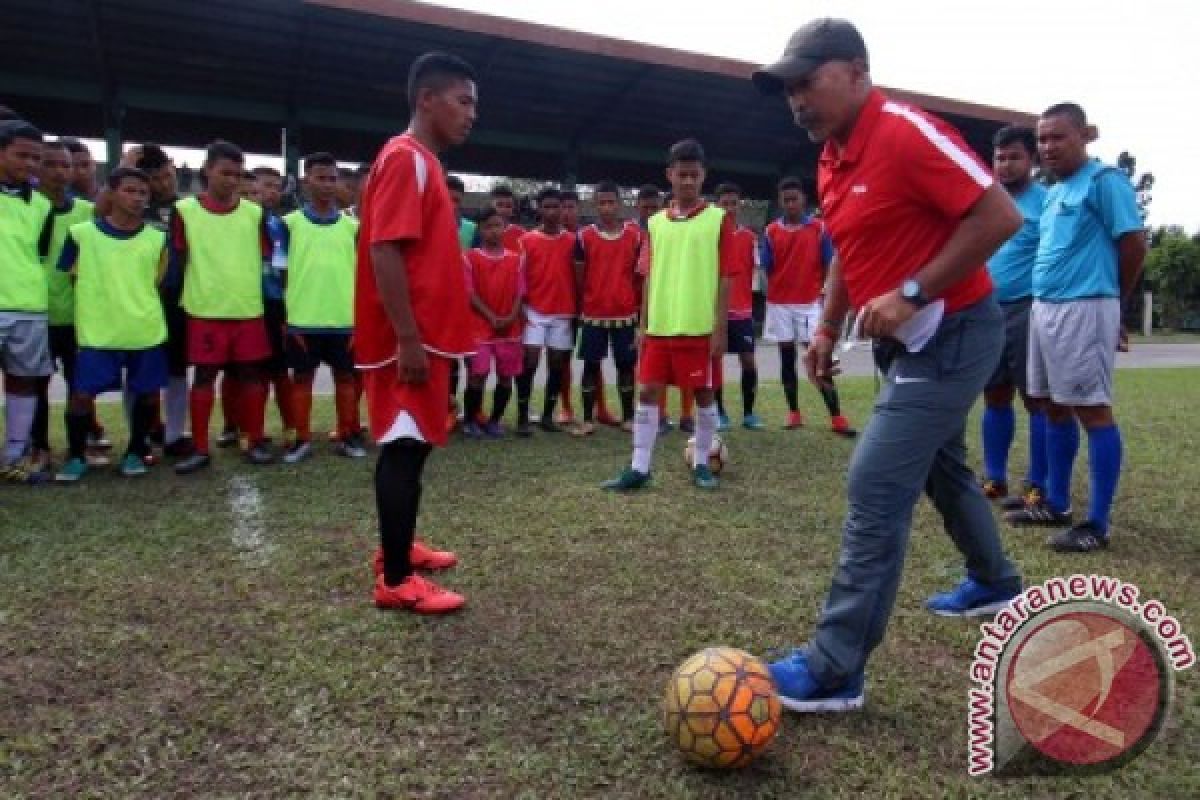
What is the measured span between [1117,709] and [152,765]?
282cm

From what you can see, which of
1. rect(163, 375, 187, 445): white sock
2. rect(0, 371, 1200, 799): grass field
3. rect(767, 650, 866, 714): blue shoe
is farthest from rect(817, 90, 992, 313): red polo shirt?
rect(163, 375, 187, 445): white sock

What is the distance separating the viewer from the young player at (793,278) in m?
8.50

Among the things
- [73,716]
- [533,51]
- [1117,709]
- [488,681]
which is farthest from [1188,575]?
[533,51]

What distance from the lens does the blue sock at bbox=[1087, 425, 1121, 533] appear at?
14.3 feet

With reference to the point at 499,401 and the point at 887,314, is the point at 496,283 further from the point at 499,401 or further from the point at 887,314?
the point at 887,314

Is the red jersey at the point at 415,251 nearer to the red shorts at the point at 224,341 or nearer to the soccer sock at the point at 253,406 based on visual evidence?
the red shorts at the point at 224,341

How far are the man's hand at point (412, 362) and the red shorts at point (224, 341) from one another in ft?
10.8

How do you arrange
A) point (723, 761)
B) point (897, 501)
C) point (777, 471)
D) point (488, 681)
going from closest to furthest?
1. point (723, 761)
2. point (897, 501)
3. point (488, 681)
4. point (777, 471)

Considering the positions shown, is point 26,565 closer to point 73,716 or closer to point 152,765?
point 73,716

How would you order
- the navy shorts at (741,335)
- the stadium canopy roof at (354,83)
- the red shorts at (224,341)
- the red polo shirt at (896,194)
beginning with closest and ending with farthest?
the red polo shirt at (896,194) < the red shorts at (224,341) < the navy shorts at (741,335) < the stadium canopy roof at (354,83)

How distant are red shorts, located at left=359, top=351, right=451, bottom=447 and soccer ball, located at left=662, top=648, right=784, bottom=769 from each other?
1.50m

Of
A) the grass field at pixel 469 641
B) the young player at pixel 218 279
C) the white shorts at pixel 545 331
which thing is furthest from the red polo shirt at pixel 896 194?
the white shorts at pixel 545 331

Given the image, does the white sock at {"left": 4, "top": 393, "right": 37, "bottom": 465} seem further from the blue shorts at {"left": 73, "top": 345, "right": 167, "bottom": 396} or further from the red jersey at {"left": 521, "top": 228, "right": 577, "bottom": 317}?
the red jersey at {"left": 521, "top": 228, "right": 577, "bottom": 317}

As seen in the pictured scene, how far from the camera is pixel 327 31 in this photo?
54.3 feet
